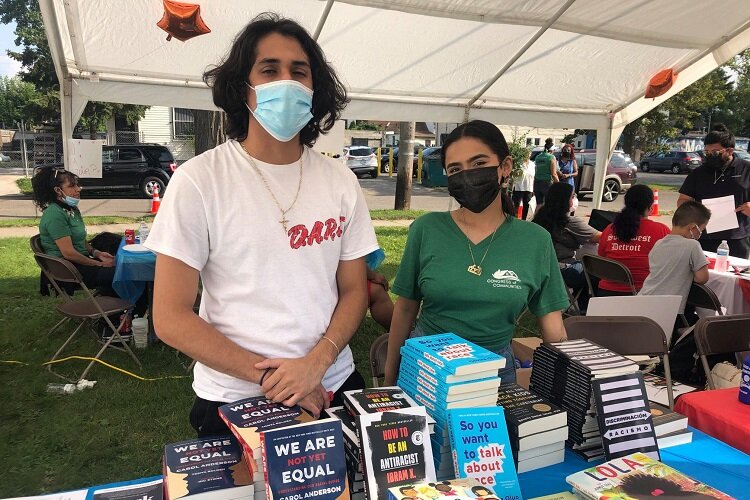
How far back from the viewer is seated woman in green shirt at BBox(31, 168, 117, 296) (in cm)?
486

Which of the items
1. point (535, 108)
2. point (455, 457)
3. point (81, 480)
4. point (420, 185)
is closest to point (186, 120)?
point (420, 185)

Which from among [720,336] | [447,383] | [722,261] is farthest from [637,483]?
[722,261]

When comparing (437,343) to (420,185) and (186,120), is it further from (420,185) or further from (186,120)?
(186,120)

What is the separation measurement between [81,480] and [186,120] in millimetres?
29343

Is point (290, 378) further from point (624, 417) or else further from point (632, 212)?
point (632, 212)

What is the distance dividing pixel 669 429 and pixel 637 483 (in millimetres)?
613

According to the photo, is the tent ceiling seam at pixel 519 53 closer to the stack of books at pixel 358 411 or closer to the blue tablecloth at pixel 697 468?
the blue tablecloth at pixel 697 468

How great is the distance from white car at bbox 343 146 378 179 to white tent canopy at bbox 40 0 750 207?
676 inches

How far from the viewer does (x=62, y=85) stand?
505cm

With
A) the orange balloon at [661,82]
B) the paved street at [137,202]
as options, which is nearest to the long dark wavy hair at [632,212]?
the orange balloon at [661,82]

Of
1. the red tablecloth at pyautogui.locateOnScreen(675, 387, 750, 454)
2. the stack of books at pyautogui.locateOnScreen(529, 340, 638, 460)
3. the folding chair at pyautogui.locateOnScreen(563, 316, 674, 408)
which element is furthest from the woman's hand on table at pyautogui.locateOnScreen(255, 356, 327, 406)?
the folding chair at pyautogui.locateOnScreen(563, 316, 674, 408)

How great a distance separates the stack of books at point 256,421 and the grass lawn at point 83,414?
209 cm

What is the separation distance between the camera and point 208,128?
20.2 feet

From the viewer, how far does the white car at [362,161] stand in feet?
78.9
